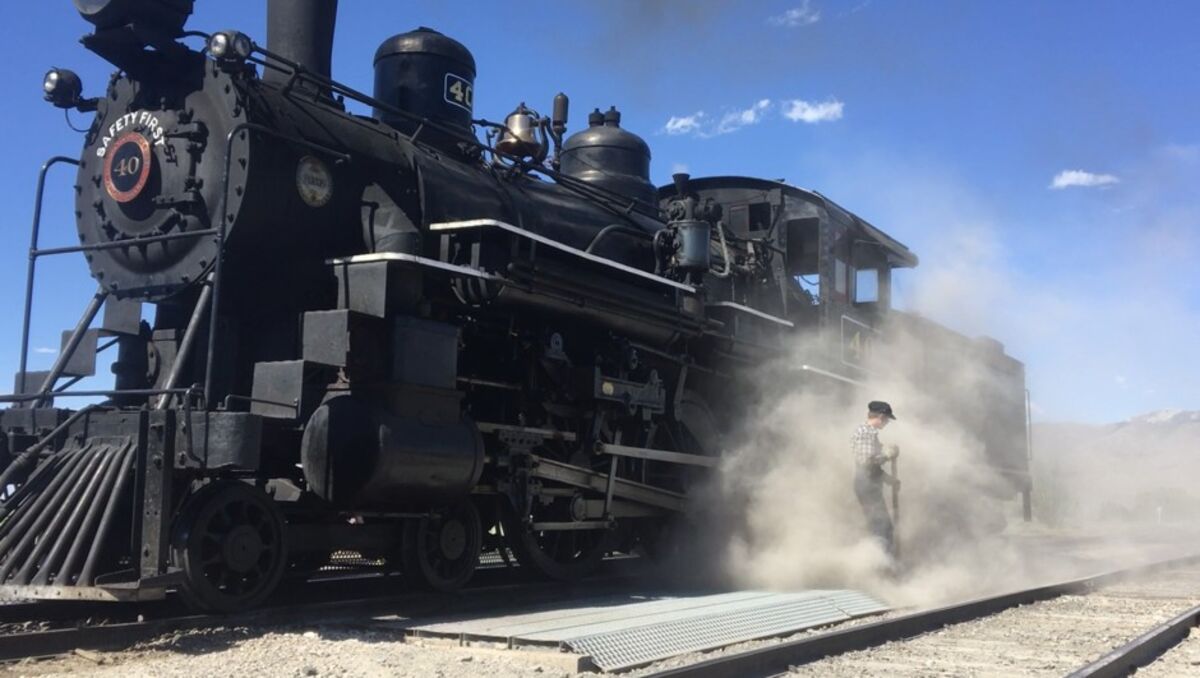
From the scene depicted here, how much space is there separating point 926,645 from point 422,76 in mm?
4897

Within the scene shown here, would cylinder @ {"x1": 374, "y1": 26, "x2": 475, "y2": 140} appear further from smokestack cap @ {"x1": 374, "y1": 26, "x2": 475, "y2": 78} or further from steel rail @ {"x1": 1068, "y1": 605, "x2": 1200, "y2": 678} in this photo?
steel rail @ {"x1": 1068, "y1": 605, "x2": 1200, "y2": 678}

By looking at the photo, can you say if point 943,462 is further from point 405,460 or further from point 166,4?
point 166,4

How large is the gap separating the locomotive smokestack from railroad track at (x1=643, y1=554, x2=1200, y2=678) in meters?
4.61

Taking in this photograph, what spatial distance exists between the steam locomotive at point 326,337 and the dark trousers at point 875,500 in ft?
4.55

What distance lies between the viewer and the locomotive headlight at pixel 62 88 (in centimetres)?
657

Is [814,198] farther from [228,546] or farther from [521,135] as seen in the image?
[228,546]

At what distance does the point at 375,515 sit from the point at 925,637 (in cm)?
314

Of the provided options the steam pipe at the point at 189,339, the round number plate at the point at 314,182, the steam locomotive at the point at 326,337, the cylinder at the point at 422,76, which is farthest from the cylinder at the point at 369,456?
the cylinder at the point at 422,76

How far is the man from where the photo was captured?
8.05 meters

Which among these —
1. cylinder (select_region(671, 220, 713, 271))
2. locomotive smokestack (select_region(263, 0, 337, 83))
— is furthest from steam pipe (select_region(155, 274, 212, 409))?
cylinder (select_region(671, 220, 713, 271))

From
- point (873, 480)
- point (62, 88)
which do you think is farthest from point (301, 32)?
point (873, 480)

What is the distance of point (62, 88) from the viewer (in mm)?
6574

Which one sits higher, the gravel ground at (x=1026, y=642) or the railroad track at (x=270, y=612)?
the railroad track at (x=270, y=612)

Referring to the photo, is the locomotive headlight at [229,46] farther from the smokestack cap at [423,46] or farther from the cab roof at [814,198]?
the cab roof at [814,198]
